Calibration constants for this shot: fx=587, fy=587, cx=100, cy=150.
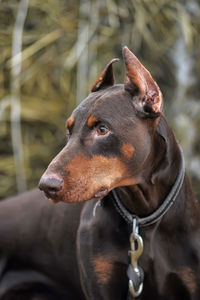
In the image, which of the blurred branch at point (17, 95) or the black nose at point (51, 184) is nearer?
the black nose at point (51, 184)

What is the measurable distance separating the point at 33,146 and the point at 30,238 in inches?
84.9

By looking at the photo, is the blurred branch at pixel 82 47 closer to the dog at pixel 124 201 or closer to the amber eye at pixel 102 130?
the dog at pixel 124 201

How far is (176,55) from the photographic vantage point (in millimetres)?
5203

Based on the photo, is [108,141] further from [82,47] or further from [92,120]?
[82,47]

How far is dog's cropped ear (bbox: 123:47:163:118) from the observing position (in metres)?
2.27

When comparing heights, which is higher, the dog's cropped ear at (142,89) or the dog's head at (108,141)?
the dog's cropped ear at (142,89)

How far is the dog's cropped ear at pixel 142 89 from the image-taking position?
2.27 meters

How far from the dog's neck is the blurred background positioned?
2.47 meters

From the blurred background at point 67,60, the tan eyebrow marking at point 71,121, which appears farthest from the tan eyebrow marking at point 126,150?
the blurred background at point 67,60

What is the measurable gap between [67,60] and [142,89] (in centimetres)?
285

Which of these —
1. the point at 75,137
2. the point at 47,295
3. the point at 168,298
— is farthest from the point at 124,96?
the point at 47,295

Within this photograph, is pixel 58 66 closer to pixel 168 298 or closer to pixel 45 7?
pixel 45 7

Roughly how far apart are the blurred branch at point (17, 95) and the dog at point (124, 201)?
6.88 ft

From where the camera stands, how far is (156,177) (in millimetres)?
2426
